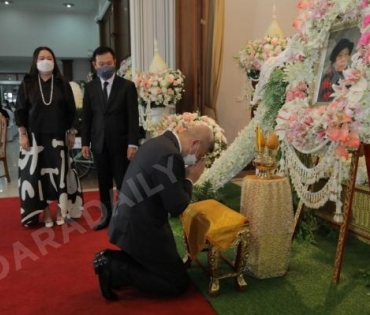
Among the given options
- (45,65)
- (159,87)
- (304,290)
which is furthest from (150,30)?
(304,290)

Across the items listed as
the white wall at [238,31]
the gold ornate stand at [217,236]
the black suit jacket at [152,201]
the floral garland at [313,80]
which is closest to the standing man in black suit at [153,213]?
the black suit jacket at [152,201]

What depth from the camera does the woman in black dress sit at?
319 centimetres

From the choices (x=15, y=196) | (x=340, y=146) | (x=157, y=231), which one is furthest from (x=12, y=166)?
(x=340, y=146)

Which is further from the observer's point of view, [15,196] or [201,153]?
[15,196]

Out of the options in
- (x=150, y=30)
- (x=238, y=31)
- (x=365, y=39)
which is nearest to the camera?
(x=365, y=39)

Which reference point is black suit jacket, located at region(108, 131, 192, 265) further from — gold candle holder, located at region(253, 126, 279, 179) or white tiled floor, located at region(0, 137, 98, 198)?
white tiled floor, located at region(0, 137, 98, 198)

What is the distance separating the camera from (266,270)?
7.74 feet

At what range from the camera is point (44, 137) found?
3270 mm

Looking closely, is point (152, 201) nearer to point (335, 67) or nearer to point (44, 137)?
point (335, 67)

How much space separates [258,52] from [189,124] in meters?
1.41

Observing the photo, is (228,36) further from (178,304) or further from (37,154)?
(178,304)

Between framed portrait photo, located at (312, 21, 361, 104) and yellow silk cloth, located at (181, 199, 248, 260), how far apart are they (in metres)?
0.82

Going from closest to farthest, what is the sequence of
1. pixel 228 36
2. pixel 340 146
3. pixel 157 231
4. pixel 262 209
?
pixel 340 146
pixel 157 231
pixel 262 209
pixel 228 36

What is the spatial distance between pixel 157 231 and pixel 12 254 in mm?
1395
